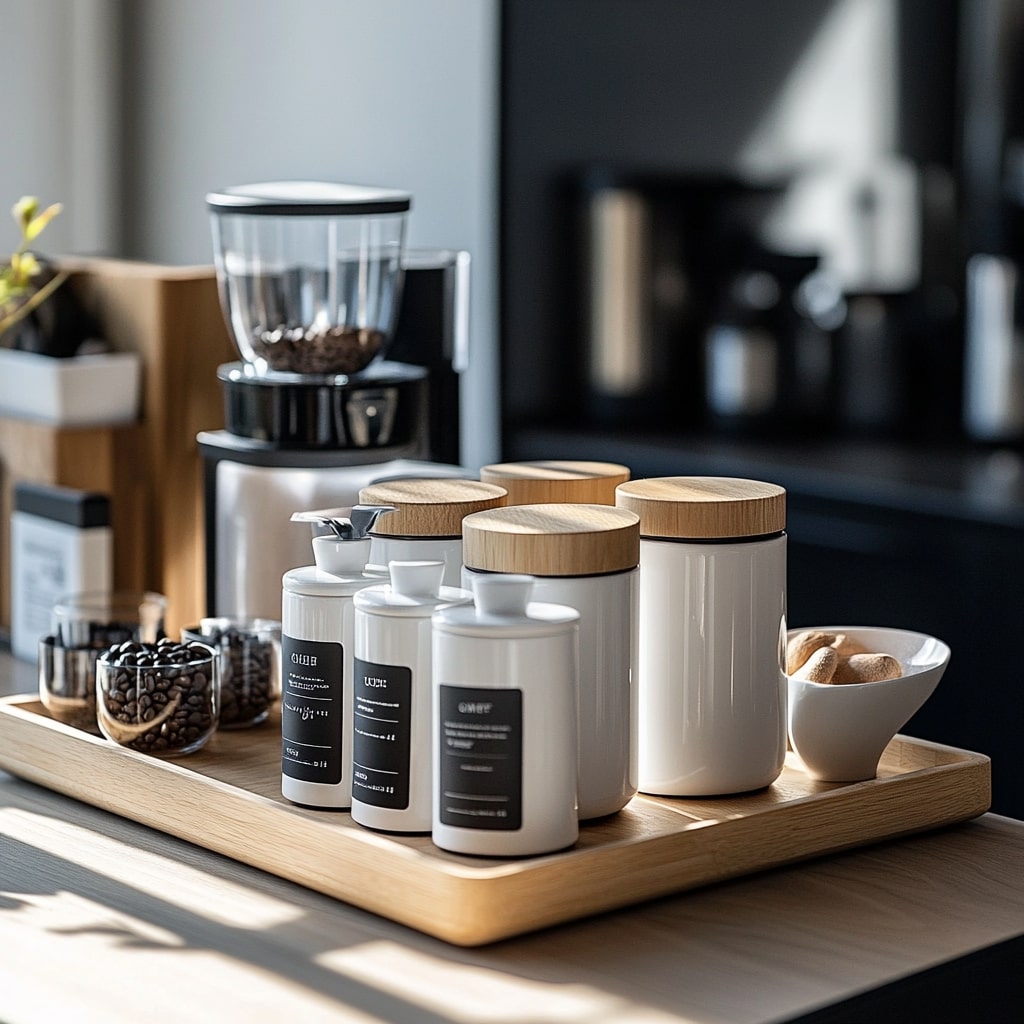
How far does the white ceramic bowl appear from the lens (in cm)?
109

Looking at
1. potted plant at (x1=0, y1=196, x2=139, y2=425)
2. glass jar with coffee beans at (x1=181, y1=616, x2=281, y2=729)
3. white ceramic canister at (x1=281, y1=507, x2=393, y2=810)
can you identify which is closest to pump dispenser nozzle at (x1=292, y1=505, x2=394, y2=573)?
white ceramic canister at (x1=281, y1=507, x2=393, y2=810)

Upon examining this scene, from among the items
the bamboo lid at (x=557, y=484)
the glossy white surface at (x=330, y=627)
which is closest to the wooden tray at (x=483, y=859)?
the glossy white surface at (x=330, y=627)

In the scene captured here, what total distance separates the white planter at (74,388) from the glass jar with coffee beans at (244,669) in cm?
49

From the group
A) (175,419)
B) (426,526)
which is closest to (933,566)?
(175,419)

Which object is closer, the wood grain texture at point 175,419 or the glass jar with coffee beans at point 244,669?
the glass jar with coffee beans at point 244,669

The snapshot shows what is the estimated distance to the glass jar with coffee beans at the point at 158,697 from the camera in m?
1.18

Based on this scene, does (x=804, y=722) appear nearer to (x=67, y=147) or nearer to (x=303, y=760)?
(x=303, y=760)

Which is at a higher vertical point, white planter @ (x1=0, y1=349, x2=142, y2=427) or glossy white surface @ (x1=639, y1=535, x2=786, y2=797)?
white planter @ (x1=0, y1=349, x2=142, y2=427)

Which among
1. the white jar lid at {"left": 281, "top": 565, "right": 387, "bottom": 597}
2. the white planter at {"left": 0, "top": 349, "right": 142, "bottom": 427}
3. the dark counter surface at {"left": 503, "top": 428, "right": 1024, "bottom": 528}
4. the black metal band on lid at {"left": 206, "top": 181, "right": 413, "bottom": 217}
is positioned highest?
the black metal band on lid at {"left": 206, "top": 181, "right": 413, "bottom": 217}

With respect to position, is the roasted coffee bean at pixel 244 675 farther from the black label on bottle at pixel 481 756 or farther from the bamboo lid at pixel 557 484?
the black label on bottle at pixel 481 756

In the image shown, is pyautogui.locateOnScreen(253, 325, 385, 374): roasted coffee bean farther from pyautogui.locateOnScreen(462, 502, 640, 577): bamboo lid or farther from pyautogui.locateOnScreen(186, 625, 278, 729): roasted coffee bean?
pyautogui.locateOnScreen(462, 502, 640, 577): bamboo lid

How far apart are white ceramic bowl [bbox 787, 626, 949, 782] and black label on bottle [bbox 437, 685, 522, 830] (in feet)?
0.86

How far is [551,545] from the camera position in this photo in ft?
3.23

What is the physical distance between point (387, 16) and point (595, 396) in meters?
0.72
